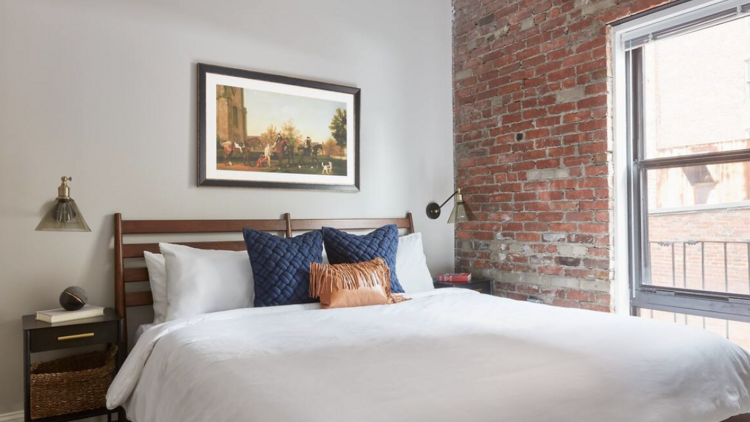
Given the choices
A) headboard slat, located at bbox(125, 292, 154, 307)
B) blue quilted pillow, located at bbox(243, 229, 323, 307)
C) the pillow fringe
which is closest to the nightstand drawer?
headboard slat, located at bbox(125, 292, 154, 307)

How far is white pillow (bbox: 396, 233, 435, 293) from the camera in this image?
3447 mm

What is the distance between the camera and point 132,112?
3029 mm

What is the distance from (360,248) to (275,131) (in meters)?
1.00

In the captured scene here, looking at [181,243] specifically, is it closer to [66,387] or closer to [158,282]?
[158,282]

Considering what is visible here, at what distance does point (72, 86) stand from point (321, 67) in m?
1.56

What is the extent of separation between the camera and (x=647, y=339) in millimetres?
1937

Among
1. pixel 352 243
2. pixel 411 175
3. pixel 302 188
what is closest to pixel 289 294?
pixel 352 243

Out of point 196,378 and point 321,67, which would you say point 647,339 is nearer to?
point 196,378

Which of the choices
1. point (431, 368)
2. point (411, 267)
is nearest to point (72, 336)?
point (431, 368)

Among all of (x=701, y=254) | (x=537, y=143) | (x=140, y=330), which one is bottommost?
(x=140, y=330)

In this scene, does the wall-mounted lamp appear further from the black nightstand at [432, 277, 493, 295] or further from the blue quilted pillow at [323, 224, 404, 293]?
the blue quilted pillow at [323, 224, 404, 293]

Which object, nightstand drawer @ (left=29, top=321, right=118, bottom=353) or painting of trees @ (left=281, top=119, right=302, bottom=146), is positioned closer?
nightstand drawer @ (left=29, top=321, right=118, bottom=353)

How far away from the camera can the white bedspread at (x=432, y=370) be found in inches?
54.3

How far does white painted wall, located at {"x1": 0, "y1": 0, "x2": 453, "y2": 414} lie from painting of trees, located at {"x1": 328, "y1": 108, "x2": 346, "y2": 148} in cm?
20
